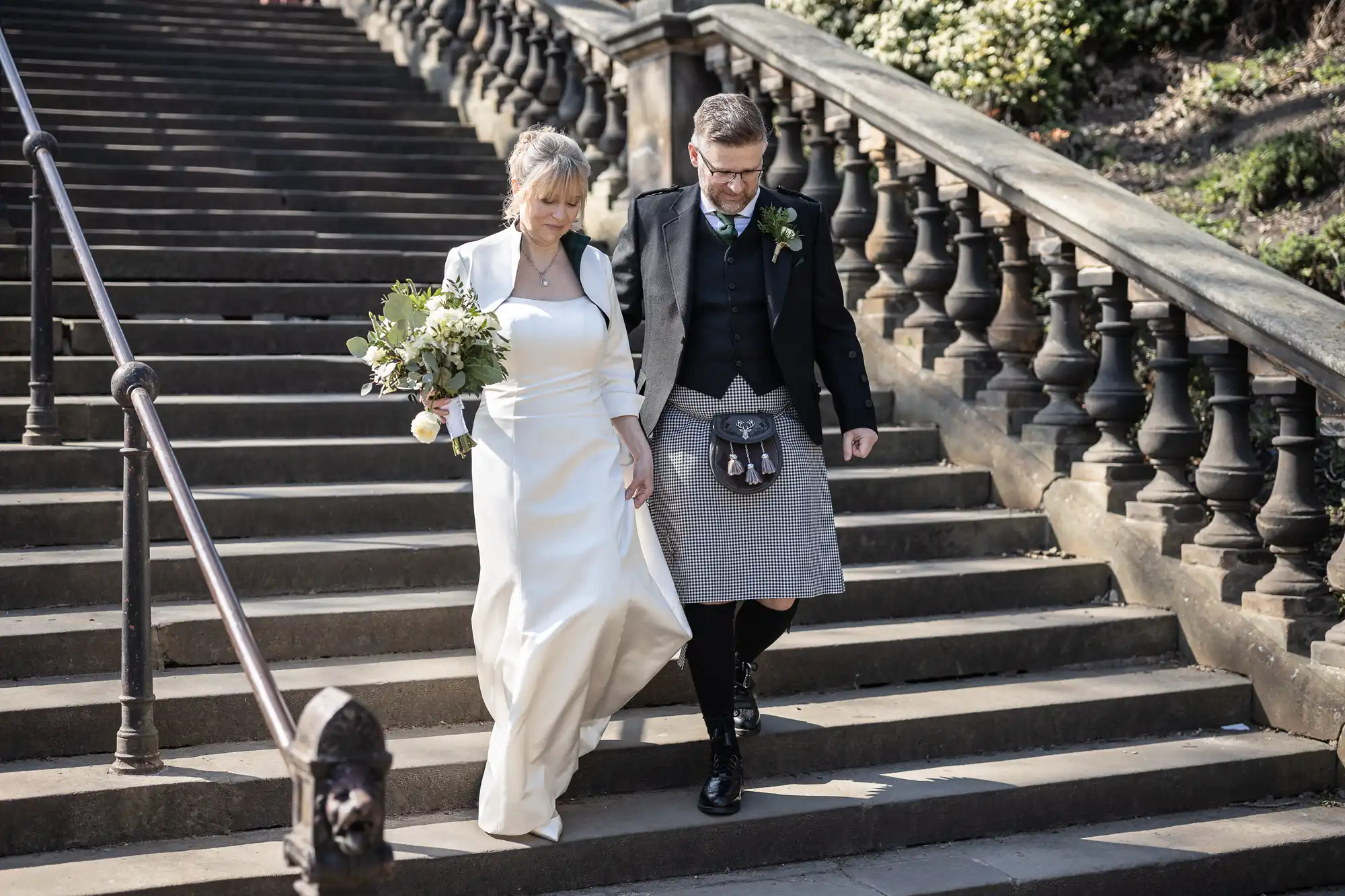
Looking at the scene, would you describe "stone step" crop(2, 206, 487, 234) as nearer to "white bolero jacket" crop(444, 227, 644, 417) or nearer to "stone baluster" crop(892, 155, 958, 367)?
"stone baluster" crop(892, 155, 958, 367)

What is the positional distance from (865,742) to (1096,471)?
5.79ft

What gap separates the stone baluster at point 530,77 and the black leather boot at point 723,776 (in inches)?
219

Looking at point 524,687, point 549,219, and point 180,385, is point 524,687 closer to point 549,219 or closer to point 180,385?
point 549,219

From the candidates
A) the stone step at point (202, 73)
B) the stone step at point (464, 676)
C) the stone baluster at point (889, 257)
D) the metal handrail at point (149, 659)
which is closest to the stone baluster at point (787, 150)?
the stone baluster at point (889, 257)

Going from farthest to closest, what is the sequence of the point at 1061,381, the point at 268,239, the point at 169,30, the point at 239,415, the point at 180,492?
the point at 169,30 → the point at 268,239 → the point at 1061,381 → the point at 239,415 → the point at 180,492

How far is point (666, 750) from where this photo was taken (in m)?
4.50

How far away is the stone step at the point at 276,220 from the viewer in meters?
7.68

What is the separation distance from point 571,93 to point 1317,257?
4097mm

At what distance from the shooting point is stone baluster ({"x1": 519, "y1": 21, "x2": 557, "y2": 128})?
8.88 metres

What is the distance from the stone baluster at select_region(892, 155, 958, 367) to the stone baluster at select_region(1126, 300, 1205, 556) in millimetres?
1197

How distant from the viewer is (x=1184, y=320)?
5480 millimetres

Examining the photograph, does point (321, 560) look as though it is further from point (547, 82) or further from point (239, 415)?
point (547, 82)

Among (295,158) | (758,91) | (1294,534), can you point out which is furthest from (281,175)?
(1294,534)

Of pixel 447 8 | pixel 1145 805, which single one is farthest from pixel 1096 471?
pixel 447 8
